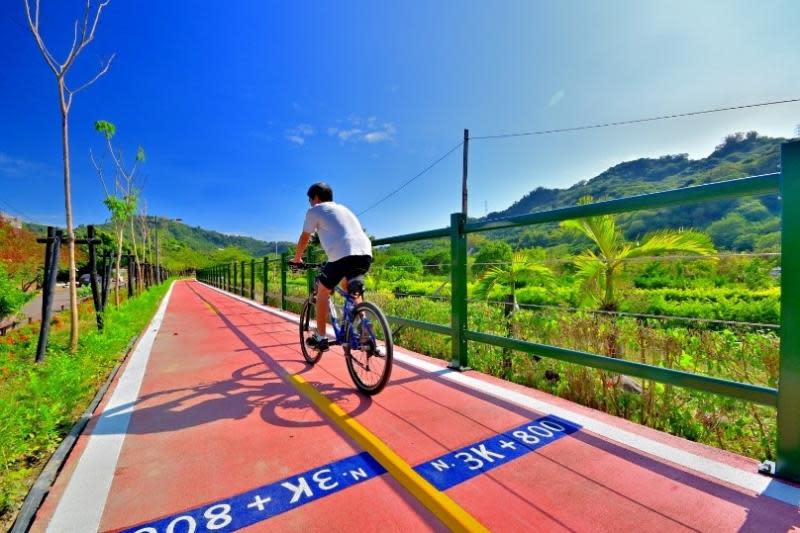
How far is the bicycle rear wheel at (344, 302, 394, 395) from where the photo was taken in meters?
2.95

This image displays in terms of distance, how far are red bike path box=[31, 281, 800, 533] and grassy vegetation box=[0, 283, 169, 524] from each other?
0.56ft

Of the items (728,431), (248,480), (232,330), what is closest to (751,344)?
(728,431)

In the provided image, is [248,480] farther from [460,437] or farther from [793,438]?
[793,438]

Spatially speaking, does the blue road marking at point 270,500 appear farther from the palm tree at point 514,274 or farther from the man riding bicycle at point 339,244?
the palm tree at point 514,274

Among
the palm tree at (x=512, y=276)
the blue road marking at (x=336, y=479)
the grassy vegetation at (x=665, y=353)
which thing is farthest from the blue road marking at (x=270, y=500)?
the palm tree at (x=512, y=276)

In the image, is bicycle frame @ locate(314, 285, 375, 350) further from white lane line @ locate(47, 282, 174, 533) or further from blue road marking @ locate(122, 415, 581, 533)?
white lane line @ locate(47, 282, 174, 533)

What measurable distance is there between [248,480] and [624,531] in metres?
1.73

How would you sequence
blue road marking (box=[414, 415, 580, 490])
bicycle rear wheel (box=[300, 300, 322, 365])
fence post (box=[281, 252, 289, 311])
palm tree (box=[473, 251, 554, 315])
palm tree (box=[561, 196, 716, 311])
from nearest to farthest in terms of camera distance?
1. blue road marking (box=[414, 415, 580, 490])
2. bicycle rear wheel (box=[300, 300, 322, 365])
3. palm tree (box=[561, 196, 716, 311])
4. palm tree (box=[473, 251, 554, 315])
5. fence post (box=[281, 252, 289, 311])

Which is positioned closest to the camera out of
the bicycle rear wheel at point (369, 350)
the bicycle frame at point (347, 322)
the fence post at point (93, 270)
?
the bicycle rear wheel at point (369, 350)

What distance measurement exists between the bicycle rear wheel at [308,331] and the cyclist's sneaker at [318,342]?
13.5 inches

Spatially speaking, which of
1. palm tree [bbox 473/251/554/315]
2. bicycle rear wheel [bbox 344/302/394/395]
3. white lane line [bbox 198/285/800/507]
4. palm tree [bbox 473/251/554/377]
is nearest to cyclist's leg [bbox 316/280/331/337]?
bicycle rear wheel [bbox 344/302/394/395]

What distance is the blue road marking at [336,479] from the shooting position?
5.29 ft

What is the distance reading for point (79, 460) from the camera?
2170mm

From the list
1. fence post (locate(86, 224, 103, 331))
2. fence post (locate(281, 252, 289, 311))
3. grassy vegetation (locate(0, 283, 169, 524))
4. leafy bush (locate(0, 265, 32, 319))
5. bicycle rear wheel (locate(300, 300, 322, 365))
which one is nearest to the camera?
grassy vegetation (locate(0, 283, 169, 524))
